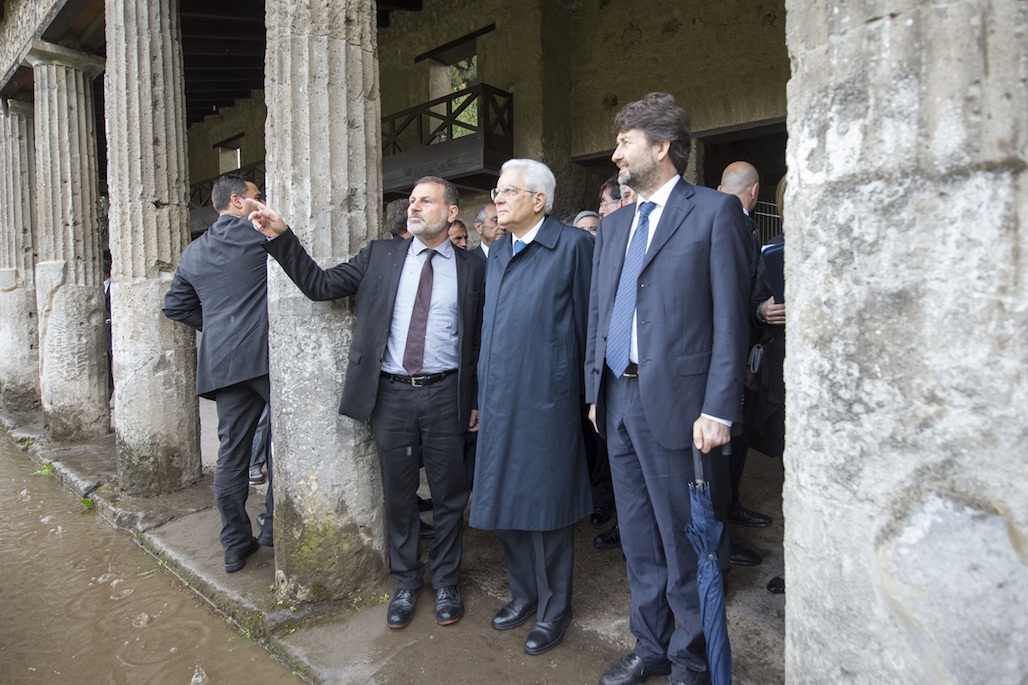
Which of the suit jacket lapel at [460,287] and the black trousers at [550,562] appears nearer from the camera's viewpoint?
the black trousers at [550,562]

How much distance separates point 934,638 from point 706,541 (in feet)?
2.41

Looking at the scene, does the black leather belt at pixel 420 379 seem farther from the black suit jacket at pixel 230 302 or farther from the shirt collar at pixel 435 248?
the black suit jacket at pixel 230 302

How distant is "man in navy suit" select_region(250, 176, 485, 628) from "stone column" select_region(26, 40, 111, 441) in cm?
510

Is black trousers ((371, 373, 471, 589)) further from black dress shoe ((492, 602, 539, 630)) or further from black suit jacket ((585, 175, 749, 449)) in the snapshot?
black suit jacket ((585, 175, 749, 449))

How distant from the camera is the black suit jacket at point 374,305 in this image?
9.76ft

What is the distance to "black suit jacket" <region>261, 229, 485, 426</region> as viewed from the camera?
297 centimetres

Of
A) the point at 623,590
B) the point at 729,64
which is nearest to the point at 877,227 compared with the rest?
the point at 623,590

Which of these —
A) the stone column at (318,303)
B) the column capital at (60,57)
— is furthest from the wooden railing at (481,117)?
the stone column at (318,303)

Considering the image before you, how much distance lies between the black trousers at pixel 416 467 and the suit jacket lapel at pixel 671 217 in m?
1.16

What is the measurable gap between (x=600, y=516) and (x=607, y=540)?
329 millimetres

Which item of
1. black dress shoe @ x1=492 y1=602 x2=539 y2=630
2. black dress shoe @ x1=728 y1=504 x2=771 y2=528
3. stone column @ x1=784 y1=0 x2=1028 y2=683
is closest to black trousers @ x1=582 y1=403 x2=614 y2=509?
black dress shoe @ x1=728 y1=504 x2=771 y2=528

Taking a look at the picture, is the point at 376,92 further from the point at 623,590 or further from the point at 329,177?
the point at 623,590

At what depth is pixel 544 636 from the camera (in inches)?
105

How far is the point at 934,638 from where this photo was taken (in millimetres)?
1277
